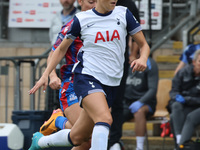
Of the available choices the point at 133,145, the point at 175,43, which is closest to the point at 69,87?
the point at 133,145

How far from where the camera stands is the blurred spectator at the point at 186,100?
7871mm

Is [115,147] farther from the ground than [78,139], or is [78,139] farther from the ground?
A: [78,139]

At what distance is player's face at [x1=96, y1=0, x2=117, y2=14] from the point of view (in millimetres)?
4801

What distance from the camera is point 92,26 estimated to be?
4.91 meters

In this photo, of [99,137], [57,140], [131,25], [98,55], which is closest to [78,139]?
[57,140]

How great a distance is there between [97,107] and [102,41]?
1.91ft

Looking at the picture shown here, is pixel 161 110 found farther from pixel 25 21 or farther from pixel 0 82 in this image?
pixel 25 21

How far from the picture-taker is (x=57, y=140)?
17.3 feet

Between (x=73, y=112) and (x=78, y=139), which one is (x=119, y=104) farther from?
(x=78, y=139)

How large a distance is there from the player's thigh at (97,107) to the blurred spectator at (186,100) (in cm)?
332

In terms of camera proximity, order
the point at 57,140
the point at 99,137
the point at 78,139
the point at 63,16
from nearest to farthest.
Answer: the point at 99,137
the point at 78,139
the point at 57,140
the point at 63,16

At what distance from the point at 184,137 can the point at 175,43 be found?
13.9 ft

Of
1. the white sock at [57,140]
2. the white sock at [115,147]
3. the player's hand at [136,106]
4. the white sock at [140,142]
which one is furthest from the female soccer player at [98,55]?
the player's hand at [136,106]

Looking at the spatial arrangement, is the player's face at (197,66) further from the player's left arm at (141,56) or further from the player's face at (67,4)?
the player's left arm at (141,56)
